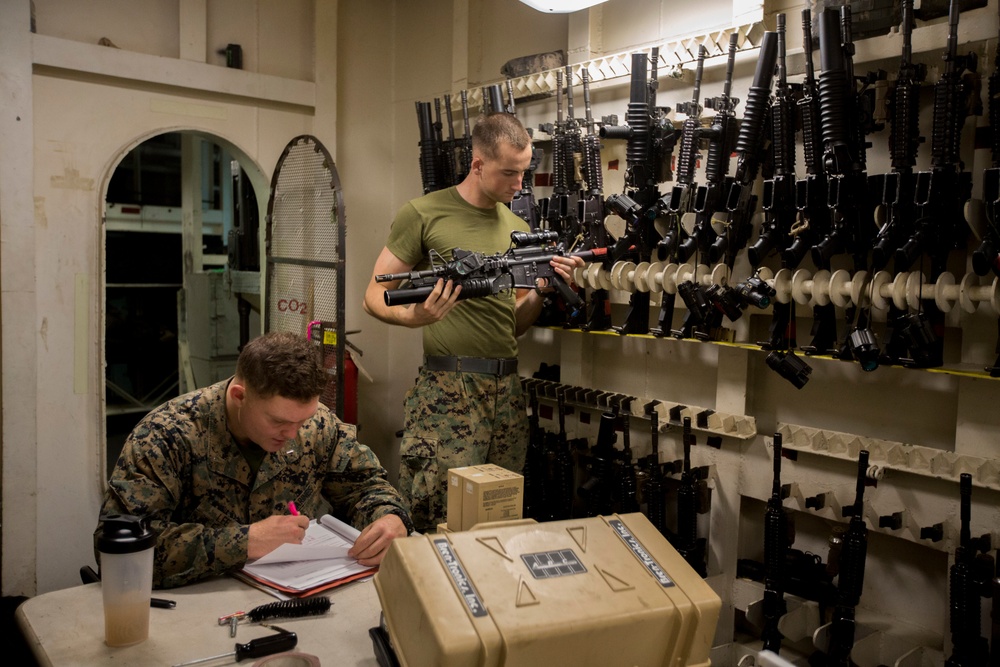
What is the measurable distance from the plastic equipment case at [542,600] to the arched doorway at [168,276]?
13.5ft

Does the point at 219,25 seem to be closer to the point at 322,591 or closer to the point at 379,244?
the point at 379,244

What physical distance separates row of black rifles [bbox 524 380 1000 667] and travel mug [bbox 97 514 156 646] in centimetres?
167

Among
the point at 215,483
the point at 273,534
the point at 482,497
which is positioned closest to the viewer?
the point at 482,497

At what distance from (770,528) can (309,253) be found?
2.42m

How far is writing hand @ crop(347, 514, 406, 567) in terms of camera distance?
6.12ft

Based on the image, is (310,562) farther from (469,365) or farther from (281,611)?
(469,365)

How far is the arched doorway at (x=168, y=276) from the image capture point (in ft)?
17.4

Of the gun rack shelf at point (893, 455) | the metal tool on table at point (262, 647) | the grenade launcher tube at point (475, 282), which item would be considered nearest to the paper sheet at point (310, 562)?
the metal tool on table at point (262, 647)

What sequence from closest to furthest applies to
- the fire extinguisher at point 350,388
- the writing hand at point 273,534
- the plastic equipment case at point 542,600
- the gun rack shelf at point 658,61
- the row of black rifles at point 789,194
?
the plastic equipment case at point 542,600, the writing hand at point 273,534, the row of black rifles at point 789,194, the gun rack shelf at point 658,61, the fire extinguisher at point 350,388

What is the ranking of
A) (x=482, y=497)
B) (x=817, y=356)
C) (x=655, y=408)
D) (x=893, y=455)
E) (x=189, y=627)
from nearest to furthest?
1. (x=189, y=627)
2. (x=482, y=497)
3. (x=893, y=455)
4. (x=817, y=356)
5. (x=655, y=408)

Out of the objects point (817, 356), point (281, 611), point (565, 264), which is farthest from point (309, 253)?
point (281, 611)

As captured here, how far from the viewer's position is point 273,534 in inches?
71.6

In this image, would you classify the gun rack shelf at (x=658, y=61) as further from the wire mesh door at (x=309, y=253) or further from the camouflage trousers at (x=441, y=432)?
the camouflage trousers at (x=441, y=432)

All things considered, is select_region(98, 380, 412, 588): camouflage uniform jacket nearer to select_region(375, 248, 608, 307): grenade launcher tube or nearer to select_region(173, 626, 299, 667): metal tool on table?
select_region(173, 626, 299, 667): metal tool on table
